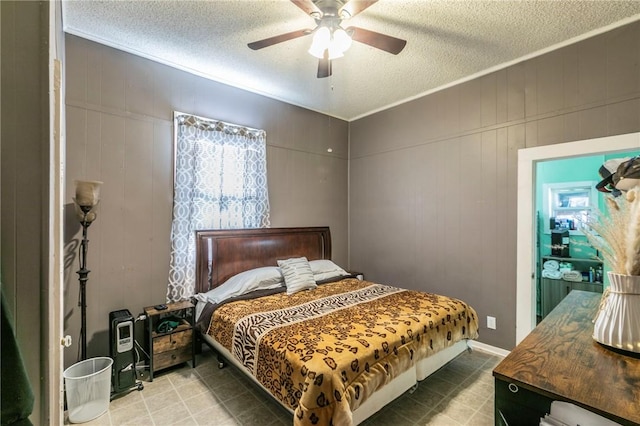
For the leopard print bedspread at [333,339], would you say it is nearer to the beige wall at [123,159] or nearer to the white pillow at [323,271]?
the white pillow at [323,271]

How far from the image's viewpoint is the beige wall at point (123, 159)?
251 cm

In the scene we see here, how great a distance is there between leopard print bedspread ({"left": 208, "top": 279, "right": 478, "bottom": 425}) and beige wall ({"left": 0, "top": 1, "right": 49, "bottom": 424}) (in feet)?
3.78

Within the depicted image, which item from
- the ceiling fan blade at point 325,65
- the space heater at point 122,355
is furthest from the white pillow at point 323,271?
the ceiling fan blade at point 325,65

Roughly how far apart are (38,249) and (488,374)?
3334 millimetres

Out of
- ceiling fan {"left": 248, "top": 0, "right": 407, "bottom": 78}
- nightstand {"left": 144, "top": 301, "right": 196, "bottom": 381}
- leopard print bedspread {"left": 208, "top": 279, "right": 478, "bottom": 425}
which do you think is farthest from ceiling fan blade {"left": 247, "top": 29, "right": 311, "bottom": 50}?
nightstand {"left": 144, "top": 301, "right": 196, "bottom": 381}

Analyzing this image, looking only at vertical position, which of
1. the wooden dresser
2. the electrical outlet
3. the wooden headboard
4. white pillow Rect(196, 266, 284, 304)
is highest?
the wooden headboard

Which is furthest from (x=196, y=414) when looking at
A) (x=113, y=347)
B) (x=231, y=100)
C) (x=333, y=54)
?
(x=231, y=100)

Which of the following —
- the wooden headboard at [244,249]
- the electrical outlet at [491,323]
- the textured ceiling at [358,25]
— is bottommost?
the electrical outlet at [491,323]

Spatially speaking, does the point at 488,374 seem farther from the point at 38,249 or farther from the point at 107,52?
the point at 107,52

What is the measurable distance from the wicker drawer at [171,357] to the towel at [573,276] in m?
4.72

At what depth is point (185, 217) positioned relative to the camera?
3.05 m

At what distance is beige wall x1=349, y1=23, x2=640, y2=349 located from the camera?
2.54 m

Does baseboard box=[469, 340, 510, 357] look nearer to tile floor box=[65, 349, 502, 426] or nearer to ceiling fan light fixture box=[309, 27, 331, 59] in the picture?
tile floor box=[65, 349, 502, 426]

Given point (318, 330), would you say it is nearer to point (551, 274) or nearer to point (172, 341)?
point (172, 341)
